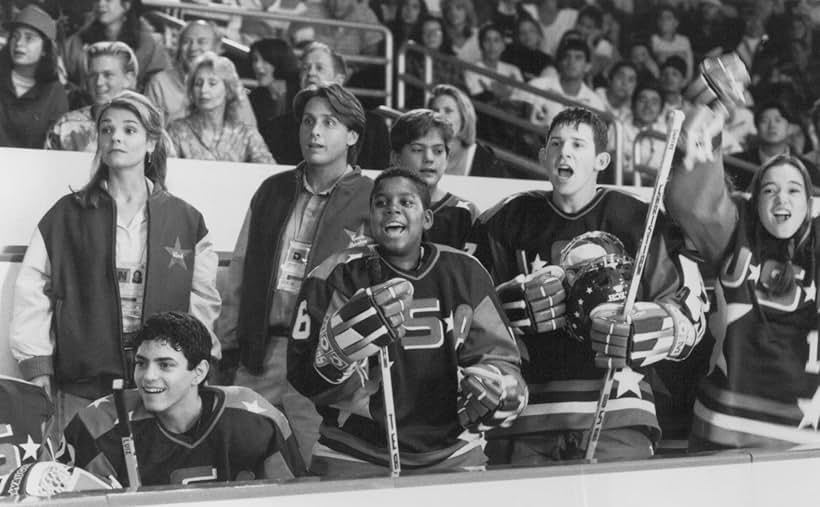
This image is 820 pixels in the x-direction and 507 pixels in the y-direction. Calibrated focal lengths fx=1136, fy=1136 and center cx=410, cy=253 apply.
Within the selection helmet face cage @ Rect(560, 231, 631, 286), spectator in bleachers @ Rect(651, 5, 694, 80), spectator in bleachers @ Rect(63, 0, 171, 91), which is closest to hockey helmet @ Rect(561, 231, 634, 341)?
helmet face cage @ Rect(560, 231, 631, 286)

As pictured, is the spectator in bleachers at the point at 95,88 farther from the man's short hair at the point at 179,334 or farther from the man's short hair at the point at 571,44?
the man's short hair at the point at 571,44

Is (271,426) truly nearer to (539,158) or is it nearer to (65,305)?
(65,305)

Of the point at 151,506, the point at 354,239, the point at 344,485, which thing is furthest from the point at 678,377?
the point at 151,506

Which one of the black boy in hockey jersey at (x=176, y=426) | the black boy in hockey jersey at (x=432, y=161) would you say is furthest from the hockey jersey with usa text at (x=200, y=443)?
the black boy in hockey jersey at (x=432, y=161)

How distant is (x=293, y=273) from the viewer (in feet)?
11.1

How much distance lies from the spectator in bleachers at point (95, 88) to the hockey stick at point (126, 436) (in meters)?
0.66

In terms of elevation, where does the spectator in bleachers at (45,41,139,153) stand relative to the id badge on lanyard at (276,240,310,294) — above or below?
above

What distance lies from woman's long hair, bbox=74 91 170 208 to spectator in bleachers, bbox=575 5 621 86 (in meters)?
1.60

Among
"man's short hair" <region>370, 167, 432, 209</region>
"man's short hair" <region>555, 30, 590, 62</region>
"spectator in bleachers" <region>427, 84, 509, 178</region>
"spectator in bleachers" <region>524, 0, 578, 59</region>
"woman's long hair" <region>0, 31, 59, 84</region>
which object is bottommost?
"man's short hair" <region>370, 167, 432, 209</region>

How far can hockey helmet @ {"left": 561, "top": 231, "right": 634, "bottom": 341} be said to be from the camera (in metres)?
3.28

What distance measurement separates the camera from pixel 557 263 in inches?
135

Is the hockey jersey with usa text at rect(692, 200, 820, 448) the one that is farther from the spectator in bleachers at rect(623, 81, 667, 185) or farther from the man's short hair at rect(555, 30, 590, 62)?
the man's short hair at rect(555, 30, 590, 62)

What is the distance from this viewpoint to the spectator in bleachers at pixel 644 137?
13.2 ft

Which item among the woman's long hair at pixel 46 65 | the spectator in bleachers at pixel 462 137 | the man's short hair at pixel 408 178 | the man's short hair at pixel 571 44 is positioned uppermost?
the man's short hair at pixel 571 44
